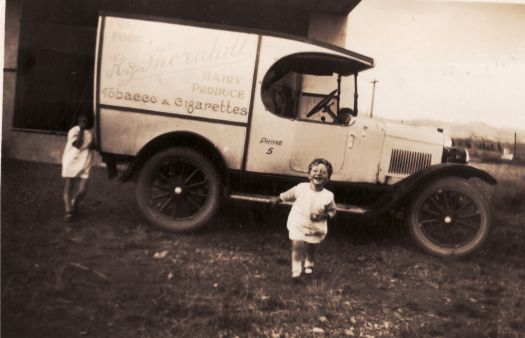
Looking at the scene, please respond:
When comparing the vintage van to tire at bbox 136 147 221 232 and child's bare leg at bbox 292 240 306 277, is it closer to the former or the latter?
tire at bbox 136 147 221 232

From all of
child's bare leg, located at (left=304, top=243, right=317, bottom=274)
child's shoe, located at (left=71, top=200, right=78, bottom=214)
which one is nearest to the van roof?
child's shoe, located at (left=71, top=200, right=78, bottom=214)

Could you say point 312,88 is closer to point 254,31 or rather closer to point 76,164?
point 254,31

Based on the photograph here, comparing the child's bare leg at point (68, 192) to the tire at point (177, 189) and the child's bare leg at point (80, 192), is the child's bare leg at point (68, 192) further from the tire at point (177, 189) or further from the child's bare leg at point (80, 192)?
the tire at point (177, 189)

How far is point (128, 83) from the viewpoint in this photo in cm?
288

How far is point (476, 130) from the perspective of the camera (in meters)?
2.73

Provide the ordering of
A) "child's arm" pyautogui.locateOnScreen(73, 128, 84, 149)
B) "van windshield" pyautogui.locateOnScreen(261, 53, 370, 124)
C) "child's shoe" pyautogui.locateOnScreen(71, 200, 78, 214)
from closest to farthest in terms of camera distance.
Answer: "child's shoe" pyautogui.locateOnScreen(71, 200, 78, 214), "child's arm" pyautogui.locateOnScreen(73, 128, 84, 149), "van windshield" pyautogui.locateOnScreen(261, 53, 370, 124)

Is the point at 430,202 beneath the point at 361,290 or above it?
above

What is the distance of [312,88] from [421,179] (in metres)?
1.12

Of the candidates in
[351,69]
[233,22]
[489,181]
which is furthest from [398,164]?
[233,22]

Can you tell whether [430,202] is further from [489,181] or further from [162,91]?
[162,91]

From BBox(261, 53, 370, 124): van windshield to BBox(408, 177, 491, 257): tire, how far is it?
2.81 ft

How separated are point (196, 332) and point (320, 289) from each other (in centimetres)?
76

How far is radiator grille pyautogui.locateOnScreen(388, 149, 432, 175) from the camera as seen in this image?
3.26m

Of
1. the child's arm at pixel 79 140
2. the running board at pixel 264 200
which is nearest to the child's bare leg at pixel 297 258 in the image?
the running board at pixel 264 200
